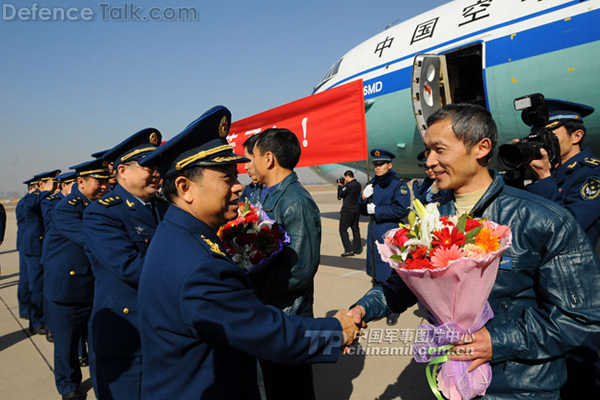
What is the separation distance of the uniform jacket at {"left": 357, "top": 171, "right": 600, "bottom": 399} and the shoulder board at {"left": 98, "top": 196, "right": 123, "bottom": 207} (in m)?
2.44

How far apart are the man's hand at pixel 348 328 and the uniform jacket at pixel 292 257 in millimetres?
→ 643

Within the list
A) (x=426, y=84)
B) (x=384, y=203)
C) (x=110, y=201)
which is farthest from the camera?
(x=426, y=84)

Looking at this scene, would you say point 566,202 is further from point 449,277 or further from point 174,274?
point 174,274

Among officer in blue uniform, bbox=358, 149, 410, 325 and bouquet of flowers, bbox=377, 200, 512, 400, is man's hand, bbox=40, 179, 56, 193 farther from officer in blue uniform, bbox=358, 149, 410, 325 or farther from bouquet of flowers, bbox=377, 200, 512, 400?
bouquet of flowers, bbox=377, 200, 512, 400

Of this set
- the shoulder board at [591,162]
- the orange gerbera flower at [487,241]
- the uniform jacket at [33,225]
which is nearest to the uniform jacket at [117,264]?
the orange gerbera flower at [487,241]

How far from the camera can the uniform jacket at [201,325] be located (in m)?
1.39

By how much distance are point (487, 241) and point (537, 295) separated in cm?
51

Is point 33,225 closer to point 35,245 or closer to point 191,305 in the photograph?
point 35,245

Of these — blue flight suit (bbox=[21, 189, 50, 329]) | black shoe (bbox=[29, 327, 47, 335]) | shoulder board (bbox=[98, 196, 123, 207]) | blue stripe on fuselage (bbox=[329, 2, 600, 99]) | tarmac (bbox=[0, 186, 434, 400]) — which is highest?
blue stripe on fuselage (bbox=[329, 2, 600, 99])

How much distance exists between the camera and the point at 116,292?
2.71 meters

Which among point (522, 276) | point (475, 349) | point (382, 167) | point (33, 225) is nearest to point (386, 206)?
point (382, 167)

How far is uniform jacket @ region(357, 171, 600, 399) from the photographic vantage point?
151 centimetres

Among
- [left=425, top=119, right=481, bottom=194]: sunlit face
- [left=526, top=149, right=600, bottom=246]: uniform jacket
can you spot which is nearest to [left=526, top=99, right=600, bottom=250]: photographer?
[left=526, top=149, right=600, bottom=246]: uniform jacket

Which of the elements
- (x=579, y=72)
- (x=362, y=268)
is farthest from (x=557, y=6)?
(x=362, y=268)
